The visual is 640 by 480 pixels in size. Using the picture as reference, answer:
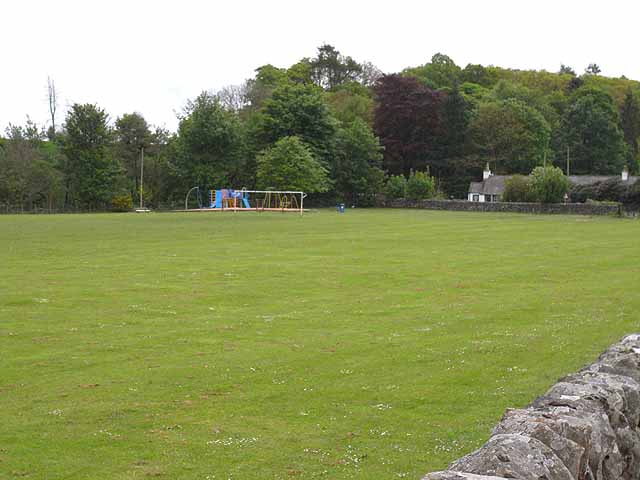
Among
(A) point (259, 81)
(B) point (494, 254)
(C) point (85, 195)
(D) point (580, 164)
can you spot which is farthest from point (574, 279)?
(A) point (259, 81)

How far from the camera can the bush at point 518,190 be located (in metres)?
90.6

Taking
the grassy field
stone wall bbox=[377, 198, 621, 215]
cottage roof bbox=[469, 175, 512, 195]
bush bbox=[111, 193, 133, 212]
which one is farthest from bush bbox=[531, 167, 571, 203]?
the grassy field

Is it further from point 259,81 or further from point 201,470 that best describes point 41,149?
point 201,470

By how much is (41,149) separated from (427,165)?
190ft

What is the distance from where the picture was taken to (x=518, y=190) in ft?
304

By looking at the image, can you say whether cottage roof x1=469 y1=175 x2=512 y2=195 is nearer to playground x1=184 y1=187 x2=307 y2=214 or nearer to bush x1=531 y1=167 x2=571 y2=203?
bush x1=531 y1=167 x2=571 y2=203

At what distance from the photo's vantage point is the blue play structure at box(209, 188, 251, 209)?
84412 mm

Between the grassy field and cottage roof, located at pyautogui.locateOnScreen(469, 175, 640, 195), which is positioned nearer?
the grassy field

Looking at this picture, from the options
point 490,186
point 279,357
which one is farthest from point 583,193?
point 279,357

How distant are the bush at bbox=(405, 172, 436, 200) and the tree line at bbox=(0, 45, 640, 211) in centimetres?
23

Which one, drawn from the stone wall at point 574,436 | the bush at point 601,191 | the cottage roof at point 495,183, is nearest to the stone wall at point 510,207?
the bush at point 601,191

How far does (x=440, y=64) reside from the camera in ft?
498

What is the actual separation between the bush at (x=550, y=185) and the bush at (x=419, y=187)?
19.0 m

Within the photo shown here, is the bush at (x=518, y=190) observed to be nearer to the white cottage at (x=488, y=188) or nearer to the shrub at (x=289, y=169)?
the white cottage at (x=488, y=188)
